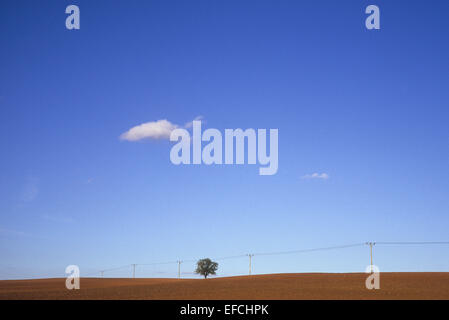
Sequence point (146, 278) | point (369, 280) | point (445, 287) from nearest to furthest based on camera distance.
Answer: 1. point (445, 287)
2. point (369, 280)
3. point (146, 278)
